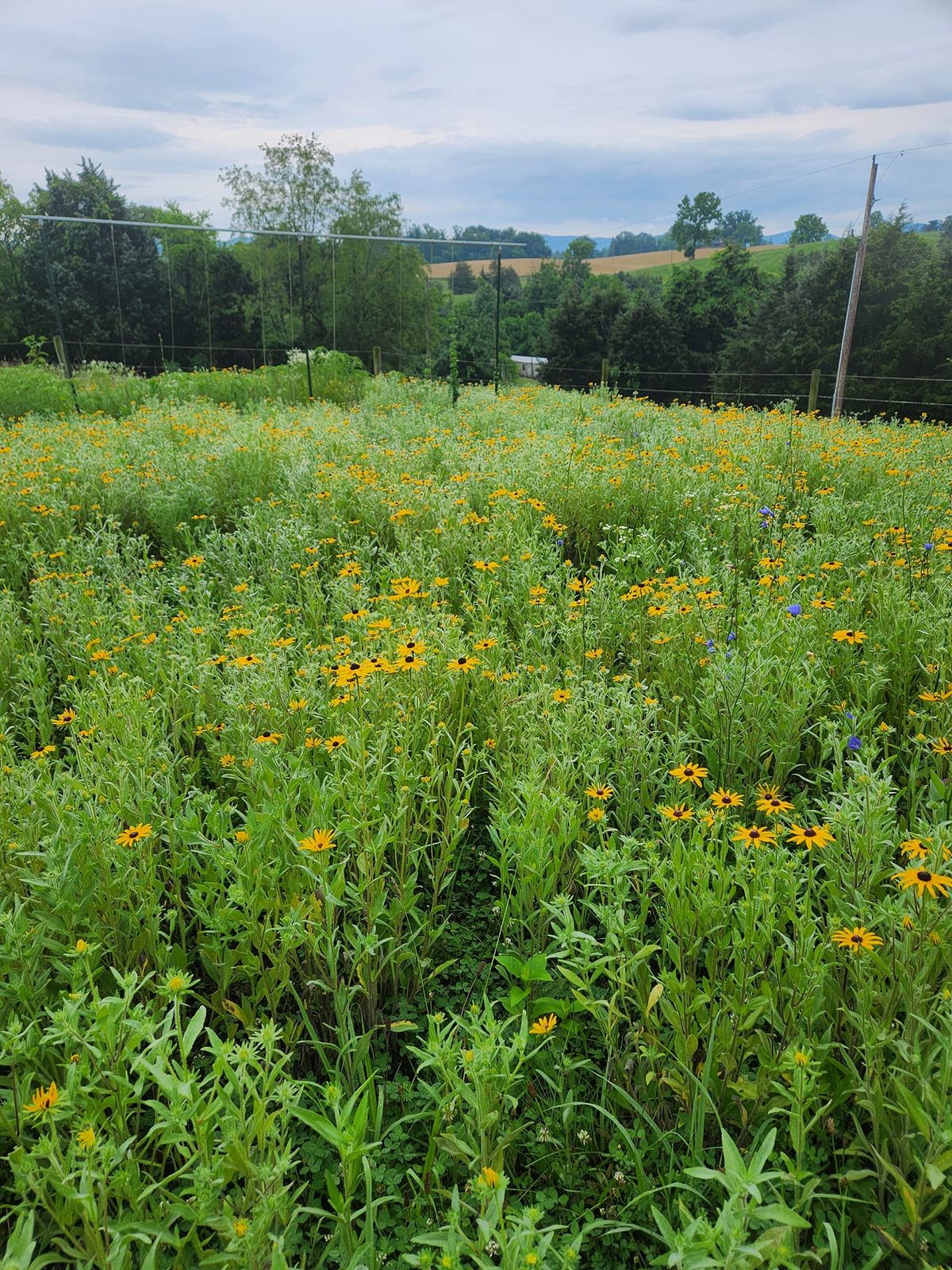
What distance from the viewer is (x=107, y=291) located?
18375 millimetres

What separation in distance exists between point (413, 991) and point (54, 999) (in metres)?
0.76

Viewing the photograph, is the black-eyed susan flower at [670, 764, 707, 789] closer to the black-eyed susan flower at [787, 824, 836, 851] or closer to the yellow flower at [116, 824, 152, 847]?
the black-eyed susan flower at [787, 824, 836, 851]

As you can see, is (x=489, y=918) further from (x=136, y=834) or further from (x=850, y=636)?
(x=850, y=636)

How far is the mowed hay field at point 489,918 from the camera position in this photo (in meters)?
1.17

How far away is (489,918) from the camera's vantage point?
80.4 inches

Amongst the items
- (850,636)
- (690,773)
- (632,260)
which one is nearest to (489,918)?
(690,773)

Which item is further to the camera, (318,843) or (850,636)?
(850,636)

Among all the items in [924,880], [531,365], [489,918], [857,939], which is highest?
[531,365]

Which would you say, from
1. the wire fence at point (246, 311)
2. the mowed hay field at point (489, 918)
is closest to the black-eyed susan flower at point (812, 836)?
the mowed hay field at point (489, 918)

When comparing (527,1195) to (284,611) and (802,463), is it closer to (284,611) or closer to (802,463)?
(284,611)

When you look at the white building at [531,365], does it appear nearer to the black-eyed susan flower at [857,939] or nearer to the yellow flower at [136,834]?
the yellow flower at [136,834]

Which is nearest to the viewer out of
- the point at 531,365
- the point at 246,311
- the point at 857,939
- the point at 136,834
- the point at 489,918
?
the point at 857,939

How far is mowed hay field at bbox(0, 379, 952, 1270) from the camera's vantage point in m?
1.17

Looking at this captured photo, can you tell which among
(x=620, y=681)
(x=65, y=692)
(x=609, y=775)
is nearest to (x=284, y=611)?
(x=65, y=692)
